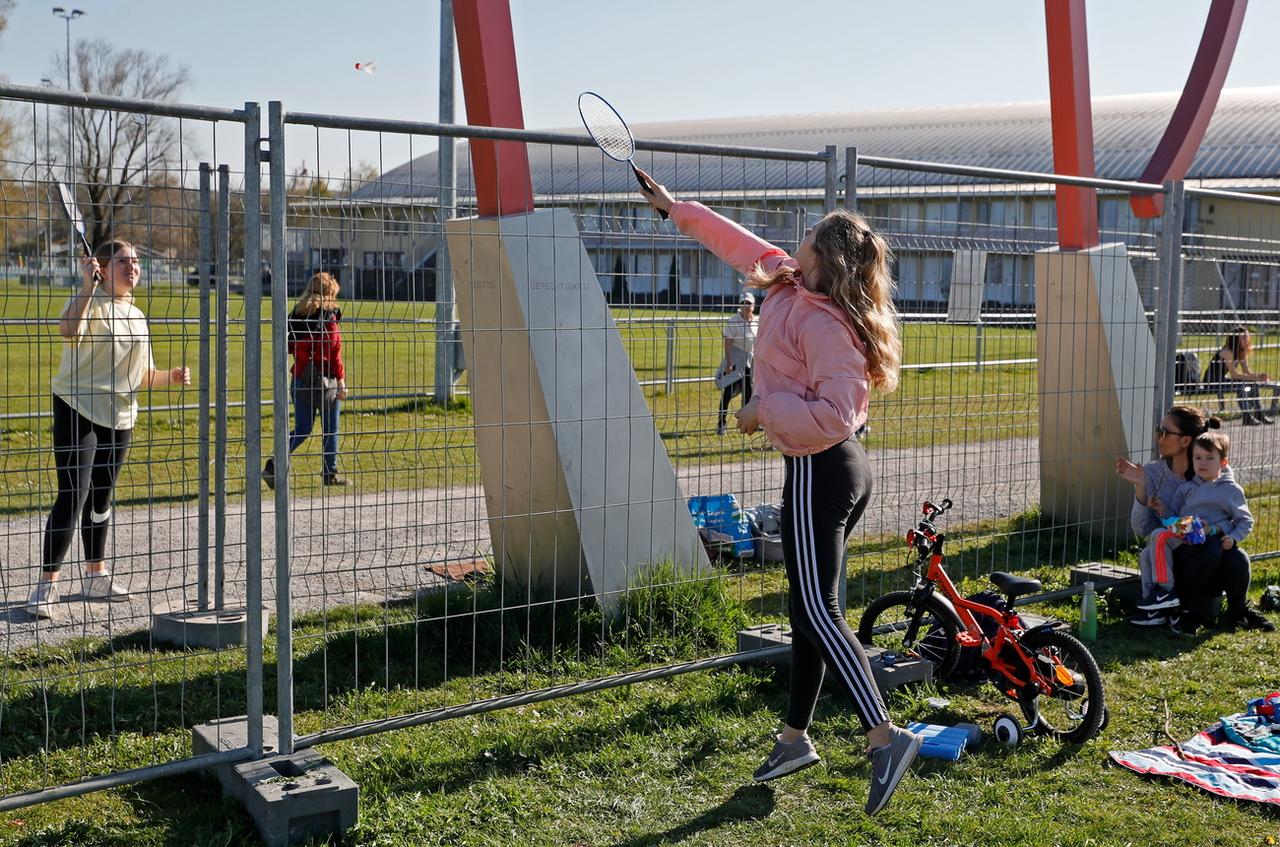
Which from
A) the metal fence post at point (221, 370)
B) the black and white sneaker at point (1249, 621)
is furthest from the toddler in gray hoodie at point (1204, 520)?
the metal fence post at point (221, 370)

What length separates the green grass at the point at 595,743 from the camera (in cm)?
427

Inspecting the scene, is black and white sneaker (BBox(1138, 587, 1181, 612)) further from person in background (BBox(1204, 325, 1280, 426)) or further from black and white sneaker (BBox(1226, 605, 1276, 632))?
person in background (BBox(1204, 325, 1280, 426))

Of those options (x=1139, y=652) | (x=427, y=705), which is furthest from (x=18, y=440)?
(x=1139, y=652)

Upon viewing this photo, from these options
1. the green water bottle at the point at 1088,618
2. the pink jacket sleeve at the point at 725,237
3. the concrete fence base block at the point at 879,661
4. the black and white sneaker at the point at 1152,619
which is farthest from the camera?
the black and white sneaker at the point at 1152,619

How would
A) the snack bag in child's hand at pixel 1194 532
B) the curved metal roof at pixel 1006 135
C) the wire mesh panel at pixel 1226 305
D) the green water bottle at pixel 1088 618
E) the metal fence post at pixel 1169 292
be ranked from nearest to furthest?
the green water bottle at pixel 1088 618 → the snack bag in child's hand at pixel 1194 532 → the metal fence post at pixel 1169 292 → the wire mesh panel at pixel 1226 305 → the curved metal roof at pixel 1006 135

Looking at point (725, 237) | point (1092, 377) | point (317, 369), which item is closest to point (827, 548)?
point (725, 237)

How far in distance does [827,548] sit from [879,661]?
158 cm

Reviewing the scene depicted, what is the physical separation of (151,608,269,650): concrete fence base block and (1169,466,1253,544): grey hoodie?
5064mm

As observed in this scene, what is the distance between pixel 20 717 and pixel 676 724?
2646 mm

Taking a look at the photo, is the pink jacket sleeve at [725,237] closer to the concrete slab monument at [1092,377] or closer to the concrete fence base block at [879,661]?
the concrete fence base block at [879,661]

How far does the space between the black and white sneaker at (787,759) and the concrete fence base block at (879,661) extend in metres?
A: 1.01

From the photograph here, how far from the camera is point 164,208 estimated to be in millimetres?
4371

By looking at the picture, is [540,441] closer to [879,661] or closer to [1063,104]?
[879,661]

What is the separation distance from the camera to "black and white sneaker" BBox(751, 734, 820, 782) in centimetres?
457
